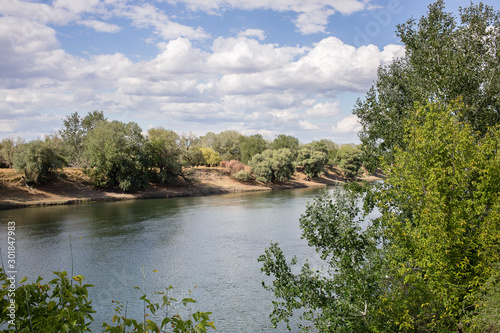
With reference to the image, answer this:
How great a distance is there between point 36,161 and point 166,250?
34.3m

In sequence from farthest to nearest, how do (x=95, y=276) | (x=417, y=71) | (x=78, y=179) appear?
1. (x=78, y=179)
2. (x=95, y=276)
3. (x=417, y=71)

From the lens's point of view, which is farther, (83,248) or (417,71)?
(83,248)

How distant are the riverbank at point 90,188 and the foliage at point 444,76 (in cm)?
4827

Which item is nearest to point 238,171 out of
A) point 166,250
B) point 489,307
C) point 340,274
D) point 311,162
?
point 311,162

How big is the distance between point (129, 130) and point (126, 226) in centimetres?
2993

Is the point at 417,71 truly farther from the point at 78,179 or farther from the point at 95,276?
the point at 78,179

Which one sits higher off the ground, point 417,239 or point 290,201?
point 417,239

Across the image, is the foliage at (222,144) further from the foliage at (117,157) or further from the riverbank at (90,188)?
the foliage at (117,157)

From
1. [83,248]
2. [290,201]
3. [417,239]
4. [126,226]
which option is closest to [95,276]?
[83,248]

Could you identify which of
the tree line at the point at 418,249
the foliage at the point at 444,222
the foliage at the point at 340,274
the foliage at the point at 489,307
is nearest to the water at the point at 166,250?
the foliage at the point at 340,274

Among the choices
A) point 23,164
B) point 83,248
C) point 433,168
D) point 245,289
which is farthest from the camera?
point 23,164

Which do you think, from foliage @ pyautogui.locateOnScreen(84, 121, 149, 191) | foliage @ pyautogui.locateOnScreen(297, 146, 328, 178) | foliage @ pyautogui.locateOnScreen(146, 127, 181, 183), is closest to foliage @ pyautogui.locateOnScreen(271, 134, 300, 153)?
foliage @ pyautogui.locateOnScreen(297, 146, 328, 178)

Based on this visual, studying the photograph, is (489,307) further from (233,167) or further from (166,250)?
(233,167)

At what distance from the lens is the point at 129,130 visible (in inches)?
2463
